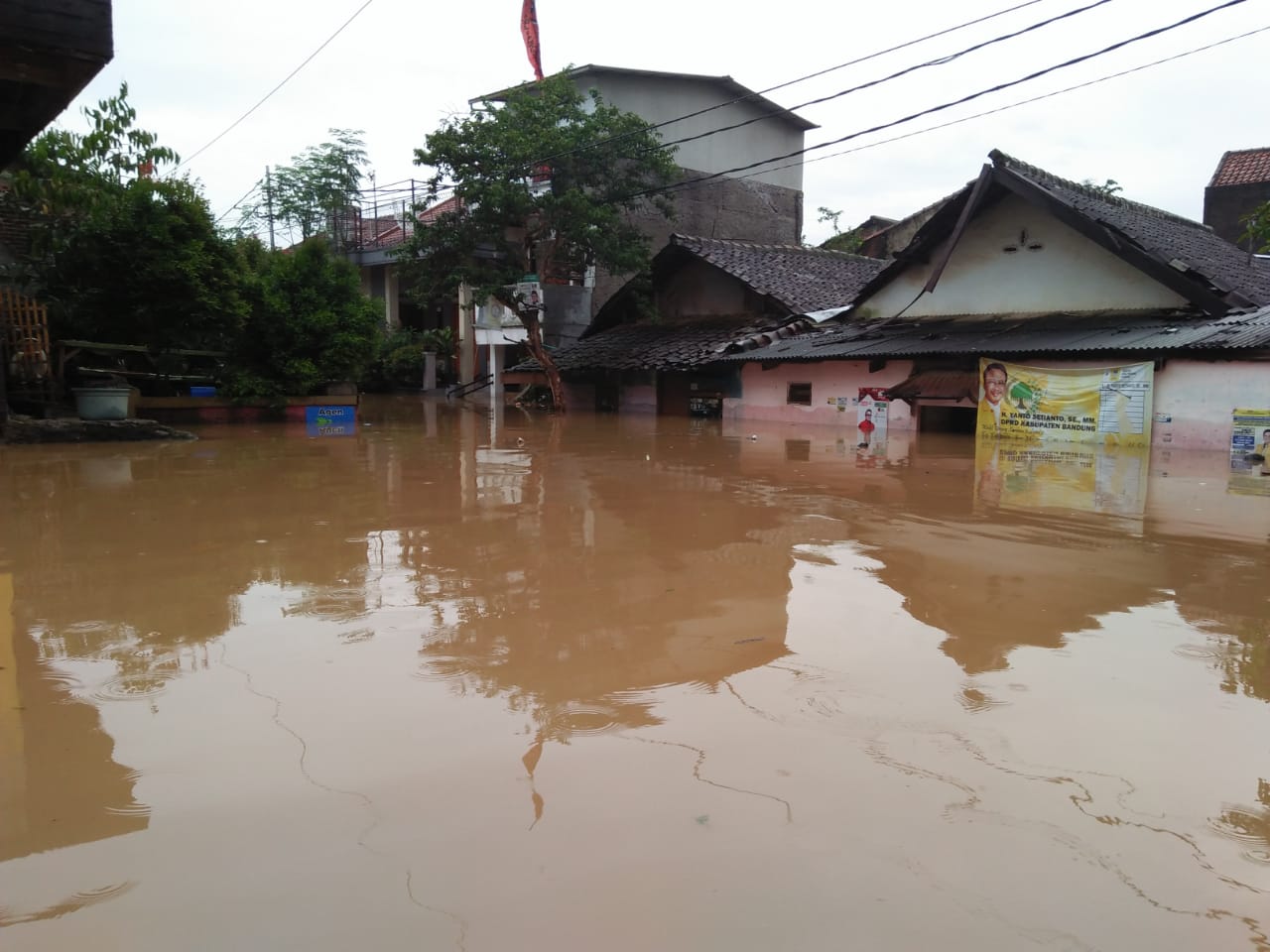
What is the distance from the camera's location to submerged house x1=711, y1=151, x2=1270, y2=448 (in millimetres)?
13461

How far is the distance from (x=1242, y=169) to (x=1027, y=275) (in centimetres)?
1560

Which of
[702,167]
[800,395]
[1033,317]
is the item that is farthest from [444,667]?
[702,167]

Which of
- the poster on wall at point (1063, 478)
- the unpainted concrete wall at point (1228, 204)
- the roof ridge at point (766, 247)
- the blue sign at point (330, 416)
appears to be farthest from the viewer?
the unpainted concrete wall at point (1228, 204)

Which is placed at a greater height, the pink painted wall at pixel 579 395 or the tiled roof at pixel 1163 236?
the tiled roof at pixel 1163 236

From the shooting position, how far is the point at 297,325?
55.7ft

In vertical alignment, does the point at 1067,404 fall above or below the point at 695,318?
below

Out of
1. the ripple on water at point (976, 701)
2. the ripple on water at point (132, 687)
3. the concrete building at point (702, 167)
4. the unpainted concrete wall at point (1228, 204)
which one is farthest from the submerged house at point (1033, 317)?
the ripple on water at point (132, 687)

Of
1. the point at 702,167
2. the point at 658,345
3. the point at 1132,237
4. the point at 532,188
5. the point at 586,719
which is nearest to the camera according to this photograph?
the point at 586,719

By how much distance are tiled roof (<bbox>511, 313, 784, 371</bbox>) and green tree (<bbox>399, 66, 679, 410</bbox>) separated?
224cm

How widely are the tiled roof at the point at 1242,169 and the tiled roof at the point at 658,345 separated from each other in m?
16.1

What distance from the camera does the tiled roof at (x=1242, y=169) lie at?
2634 cm

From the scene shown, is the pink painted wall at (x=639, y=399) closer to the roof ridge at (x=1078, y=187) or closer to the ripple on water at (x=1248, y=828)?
the roof ridge at (x=1078, y=187)

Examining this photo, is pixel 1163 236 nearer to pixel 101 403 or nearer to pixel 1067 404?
pixel 1067 404

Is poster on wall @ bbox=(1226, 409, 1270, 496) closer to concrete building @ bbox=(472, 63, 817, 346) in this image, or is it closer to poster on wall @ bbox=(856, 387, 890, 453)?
poster on wall @ bbox=(856, 387, 890, 453)
